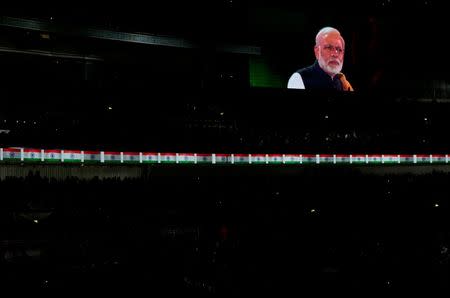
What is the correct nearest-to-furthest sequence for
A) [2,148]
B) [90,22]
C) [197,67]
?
[2,148] → [90,22] → [197,67]

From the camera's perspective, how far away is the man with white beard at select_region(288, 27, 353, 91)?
31.0 feet

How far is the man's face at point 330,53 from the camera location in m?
9.56

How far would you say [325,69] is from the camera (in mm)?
9516

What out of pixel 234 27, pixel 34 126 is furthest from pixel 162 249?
pixel 234 27

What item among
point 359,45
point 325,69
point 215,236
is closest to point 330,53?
point 325,69

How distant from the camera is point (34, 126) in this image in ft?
23.0

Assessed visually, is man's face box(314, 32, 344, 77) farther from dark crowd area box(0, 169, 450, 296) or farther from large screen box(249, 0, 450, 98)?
dark crowd area box(0, 169, 450, 296)

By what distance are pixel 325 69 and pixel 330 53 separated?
349 mm

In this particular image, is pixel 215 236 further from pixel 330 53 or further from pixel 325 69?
pixel 330 53

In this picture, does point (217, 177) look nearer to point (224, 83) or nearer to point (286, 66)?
point (224, 83)

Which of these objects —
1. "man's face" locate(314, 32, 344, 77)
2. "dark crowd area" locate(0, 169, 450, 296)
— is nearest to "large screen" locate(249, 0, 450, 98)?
"man's face" locate(314, 32, 344, 77)

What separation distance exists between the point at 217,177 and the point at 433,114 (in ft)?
15.6

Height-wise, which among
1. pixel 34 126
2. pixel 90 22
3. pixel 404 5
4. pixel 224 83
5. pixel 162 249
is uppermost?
pixel 404 5

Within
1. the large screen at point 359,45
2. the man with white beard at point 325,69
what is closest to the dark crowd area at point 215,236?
the man with white beard at point 325,69
